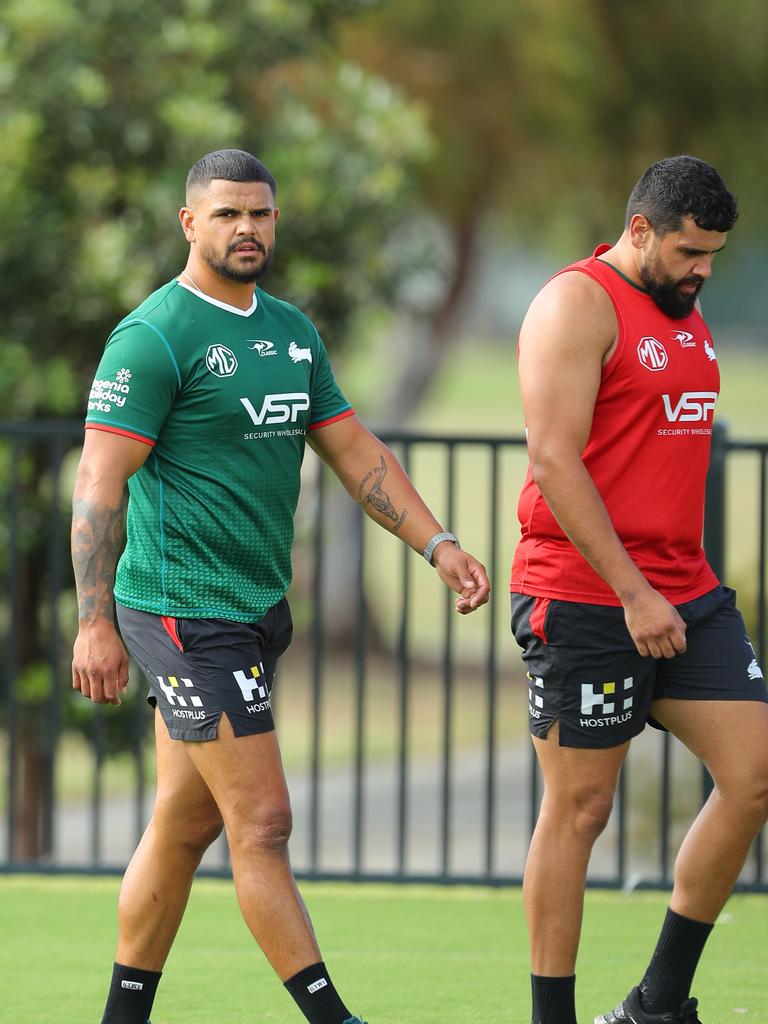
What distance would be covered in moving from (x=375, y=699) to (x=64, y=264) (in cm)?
1344

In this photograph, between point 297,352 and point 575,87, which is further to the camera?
point 575,87

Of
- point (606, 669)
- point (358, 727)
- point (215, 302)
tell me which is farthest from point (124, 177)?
point (606, 669)

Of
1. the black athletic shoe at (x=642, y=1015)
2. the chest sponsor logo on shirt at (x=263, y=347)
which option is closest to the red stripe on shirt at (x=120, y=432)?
the chest sponsor logo on shirt at (x=263, y=347)

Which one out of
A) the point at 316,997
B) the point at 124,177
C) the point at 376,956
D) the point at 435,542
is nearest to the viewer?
the point at 316,997

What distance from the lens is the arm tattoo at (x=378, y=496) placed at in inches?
163

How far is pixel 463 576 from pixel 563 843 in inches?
24.6

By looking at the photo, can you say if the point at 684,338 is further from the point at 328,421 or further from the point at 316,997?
the point at 316,997

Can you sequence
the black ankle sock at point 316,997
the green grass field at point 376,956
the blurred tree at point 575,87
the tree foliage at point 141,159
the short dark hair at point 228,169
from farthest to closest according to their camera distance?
1. the blurred tree at point 575,87
2. the tree foliage at point 141,159
3. the green grass field at point 376,956
4. the short dark hair at point 228,169
5. the black ankle sock at point 316,997

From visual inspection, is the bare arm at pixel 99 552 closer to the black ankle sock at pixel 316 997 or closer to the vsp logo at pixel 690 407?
the black ankle sock at pixel 316 997

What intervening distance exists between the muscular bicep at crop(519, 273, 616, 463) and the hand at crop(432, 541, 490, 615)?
1.04 ft

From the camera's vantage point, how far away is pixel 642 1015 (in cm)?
409

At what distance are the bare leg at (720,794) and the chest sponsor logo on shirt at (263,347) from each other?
1.17 meters

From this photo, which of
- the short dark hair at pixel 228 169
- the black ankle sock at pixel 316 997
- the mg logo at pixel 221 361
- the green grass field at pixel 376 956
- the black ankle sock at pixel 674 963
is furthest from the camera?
the green grass field at pixel 376 956

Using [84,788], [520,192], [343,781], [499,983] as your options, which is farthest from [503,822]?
[499,983]
